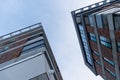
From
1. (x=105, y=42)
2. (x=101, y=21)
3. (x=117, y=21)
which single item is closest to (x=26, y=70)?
(x=117, y=21)

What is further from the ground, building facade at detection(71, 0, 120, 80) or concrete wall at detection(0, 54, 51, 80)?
concrete wall at detection(0, 54, 51, 80)

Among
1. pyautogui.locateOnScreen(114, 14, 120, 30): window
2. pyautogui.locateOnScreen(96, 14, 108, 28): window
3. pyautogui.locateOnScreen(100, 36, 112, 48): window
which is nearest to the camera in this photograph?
pyautogui.locateOnScreen(114, 14, 120, 30): window

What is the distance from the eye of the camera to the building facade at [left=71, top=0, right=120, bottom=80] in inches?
1225

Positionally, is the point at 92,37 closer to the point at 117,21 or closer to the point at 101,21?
the point at 101,21

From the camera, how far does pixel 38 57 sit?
781 inches

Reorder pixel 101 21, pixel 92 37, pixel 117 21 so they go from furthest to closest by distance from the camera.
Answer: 1. pixel 92 37
2. pixel 101 21
3. pixel 117 21

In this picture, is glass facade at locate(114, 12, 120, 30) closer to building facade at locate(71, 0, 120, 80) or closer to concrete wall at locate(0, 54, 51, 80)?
building facade at locate(71, 0, 120, 80)

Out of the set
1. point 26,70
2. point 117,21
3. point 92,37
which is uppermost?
point 26,70

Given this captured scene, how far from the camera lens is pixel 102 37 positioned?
118ft

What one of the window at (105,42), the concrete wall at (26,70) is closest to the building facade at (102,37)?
the window at (105,42)

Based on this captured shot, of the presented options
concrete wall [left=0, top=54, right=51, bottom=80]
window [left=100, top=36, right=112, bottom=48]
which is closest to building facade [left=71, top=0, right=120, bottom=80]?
window [left=100, top=36, right=112, bottom=48]

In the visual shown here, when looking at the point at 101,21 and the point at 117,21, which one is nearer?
the point at 117,21

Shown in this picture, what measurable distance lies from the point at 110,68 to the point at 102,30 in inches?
236

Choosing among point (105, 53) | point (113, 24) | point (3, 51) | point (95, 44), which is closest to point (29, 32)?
point (3, 51)
